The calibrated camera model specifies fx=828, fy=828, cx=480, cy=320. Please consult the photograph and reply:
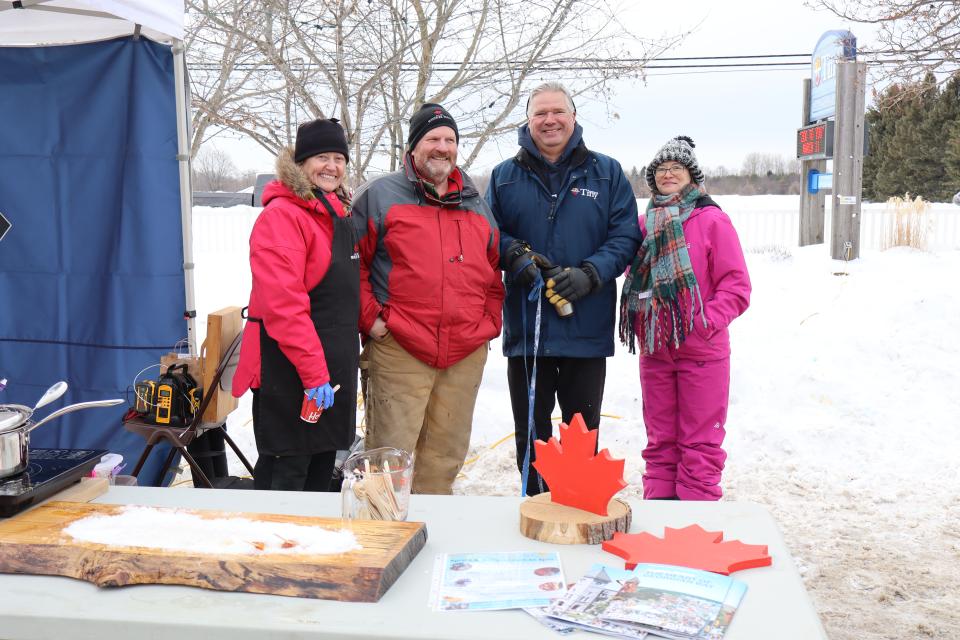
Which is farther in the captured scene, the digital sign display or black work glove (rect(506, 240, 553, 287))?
the digital sign display

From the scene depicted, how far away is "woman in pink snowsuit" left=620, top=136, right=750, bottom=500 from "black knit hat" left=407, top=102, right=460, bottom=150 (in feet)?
2.90

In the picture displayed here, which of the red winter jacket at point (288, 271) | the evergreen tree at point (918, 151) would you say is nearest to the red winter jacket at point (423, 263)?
the red winter jacket at point (288, 271)

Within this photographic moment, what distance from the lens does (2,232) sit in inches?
158

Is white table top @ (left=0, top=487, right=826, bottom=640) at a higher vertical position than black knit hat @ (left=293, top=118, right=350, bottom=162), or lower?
lower

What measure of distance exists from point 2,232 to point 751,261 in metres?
7.66

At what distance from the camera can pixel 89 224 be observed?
3.97 metres

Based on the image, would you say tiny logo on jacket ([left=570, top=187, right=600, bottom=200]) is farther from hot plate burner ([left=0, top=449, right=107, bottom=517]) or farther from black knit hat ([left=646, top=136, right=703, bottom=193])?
hot plate burner ([left=0, top=449, right=107, bottom=517])

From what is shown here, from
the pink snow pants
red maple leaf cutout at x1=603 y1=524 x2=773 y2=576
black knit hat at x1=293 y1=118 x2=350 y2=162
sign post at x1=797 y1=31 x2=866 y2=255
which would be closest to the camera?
red maple leaf cutout at x1=603 y1=524 x2=773 y2=576

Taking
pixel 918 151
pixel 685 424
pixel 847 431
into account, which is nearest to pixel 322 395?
pixel 685 424

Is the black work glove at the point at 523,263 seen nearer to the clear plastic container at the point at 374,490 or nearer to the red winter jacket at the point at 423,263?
the red winter jacket at the point at 423,263

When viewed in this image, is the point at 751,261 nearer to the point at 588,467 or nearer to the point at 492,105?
the point at 492,105

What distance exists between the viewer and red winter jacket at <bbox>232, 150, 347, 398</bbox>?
2.83 m

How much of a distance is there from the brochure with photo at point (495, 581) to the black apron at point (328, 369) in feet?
4.67

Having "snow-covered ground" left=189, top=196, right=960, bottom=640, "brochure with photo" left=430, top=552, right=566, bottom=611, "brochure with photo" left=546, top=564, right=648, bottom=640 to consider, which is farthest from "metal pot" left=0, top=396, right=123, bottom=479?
"snow-covered ground" left=189, top=196, right=960, bottom=640
